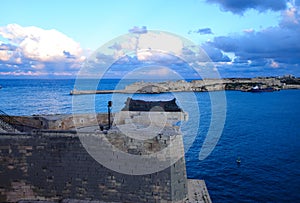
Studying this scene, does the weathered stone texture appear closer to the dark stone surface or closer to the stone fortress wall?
the stone fortress wall

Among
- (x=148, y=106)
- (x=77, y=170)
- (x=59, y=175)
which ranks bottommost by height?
(x=59, y=175)

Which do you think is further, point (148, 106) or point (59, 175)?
point (148, 106)

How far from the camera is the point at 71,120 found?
1731 centimetres

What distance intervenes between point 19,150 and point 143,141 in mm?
5245

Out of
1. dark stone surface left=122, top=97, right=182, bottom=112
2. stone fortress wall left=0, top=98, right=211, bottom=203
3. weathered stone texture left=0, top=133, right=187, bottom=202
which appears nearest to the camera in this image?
stone fortress wall left=0, top=98, right=211, bottom=203

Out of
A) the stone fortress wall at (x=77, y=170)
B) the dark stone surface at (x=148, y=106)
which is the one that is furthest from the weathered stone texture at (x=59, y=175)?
the dark stone surface at (x=148, y=106)

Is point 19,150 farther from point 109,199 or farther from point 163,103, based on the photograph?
A: point 163,103

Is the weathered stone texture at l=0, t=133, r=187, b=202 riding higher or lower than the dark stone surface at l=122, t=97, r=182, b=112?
lower

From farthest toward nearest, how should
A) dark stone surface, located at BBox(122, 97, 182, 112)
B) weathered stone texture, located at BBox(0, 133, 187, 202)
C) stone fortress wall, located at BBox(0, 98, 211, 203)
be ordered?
dark stone surface, located at BBox(122, 97, 182, 112) → weathered stone texture, located at BBox(0, 133, 187, 202) → stone fortress wall, located at BBox(0, 98, 211, 203)

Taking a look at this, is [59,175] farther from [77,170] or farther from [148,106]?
[148,106]

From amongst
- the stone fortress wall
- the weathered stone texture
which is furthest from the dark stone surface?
the weathered stone texture

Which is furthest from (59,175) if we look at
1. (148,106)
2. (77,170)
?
(148,106)

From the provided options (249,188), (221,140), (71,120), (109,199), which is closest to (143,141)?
(109,199)

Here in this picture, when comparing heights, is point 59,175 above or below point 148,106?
below
